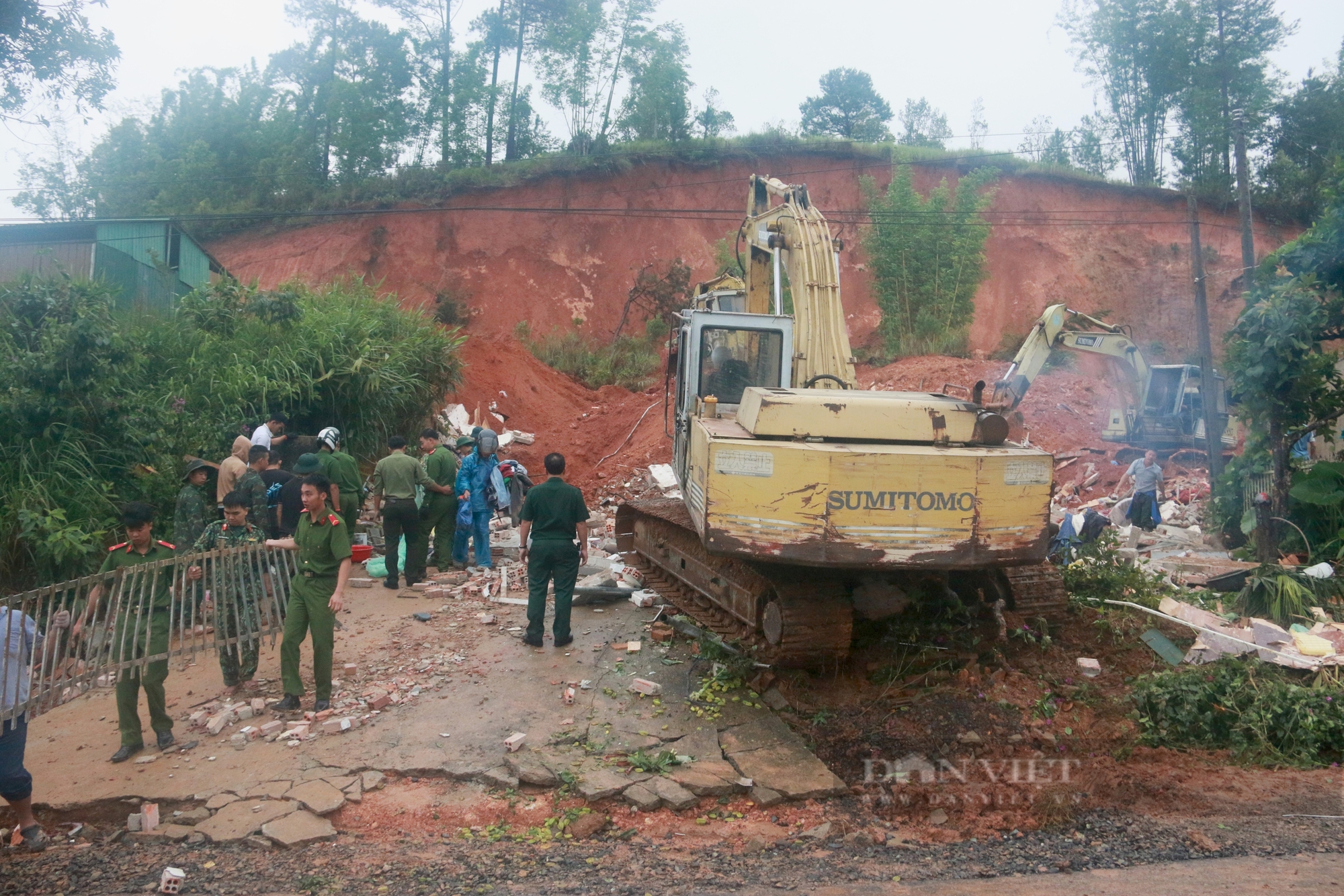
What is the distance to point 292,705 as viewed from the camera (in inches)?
240

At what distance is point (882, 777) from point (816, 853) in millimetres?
904

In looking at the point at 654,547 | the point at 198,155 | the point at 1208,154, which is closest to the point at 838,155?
the point at 1208,154

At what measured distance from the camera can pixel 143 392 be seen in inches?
409

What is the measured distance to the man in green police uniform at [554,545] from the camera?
731cm

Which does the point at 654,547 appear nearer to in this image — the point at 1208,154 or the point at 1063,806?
the point at 1063,806

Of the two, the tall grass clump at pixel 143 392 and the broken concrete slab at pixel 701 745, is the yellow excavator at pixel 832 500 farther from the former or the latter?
the tall grass clump at pixel 143 392

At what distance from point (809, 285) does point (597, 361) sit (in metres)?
17.3

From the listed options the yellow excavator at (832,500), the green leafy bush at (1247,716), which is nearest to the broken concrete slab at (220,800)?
the yellow excavator at (832,500)

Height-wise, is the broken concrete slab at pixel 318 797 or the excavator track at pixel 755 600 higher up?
the excavator track at pixel 755 600

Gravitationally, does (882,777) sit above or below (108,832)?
above

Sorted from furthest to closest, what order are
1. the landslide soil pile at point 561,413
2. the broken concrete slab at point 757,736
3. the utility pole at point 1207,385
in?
the landslide soil pile at point 561,413, the utility pole at point 1207,385, the broken concrete slab at point 757,736

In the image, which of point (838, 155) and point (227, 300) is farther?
point (838, 155)

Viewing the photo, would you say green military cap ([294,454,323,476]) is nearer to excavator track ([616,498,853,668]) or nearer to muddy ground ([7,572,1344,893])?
muddy ground ([7,572,1344,893])

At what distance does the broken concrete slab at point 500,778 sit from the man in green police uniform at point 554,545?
88.9 inches
